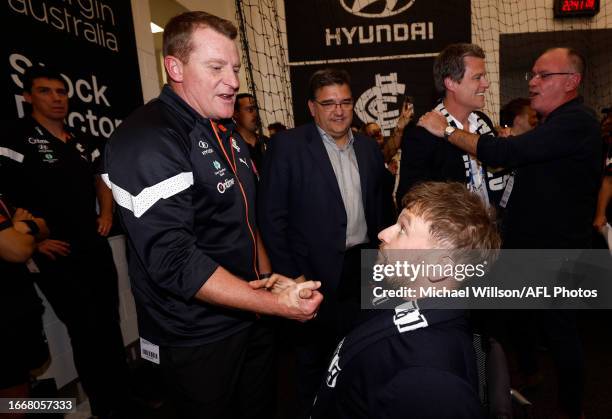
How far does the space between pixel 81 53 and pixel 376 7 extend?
4.17m

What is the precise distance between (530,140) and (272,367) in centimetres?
150

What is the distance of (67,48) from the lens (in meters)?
2.34

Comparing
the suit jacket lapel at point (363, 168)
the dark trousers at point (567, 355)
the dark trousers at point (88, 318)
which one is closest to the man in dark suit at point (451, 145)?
the suit jacket lapel at point (363, 168)

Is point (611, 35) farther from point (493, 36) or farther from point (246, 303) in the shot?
point (246, 303)

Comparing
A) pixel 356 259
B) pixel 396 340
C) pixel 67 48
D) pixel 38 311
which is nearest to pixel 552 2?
pixel 356 259

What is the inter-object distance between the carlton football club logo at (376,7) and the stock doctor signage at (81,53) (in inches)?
134

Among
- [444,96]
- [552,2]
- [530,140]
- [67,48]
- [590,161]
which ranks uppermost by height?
[552,2]

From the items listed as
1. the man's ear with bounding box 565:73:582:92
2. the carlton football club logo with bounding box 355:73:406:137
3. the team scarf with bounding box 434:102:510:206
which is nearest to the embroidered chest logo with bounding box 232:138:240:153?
the team scarf with bounding box 434:102:510:206

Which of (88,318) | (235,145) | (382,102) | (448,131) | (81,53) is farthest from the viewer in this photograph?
(382,102)

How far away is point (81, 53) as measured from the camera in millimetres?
2445

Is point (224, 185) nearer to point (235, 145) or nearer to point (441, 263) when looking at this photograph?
point (235, 145)

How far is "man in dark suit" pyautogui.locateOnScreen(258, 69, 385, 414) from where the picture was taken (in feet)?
6.40

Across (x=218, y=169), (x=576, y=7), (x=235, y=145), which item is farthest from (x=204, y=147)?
(x=576, y=7)

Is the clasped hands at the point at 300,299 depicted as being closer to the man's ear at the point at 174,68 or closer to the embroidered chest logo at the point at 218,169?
the embroidered chest logo at the point at 218,169
